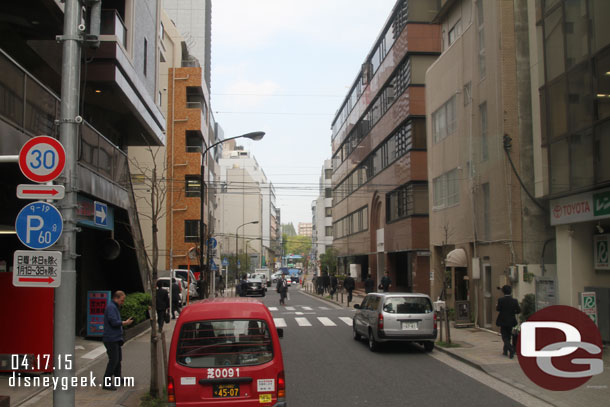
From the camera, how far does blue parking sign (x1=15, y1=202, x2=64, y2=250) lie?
6.54 meters

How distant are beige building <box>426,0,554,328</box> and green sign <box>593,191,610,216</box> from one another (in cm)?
353

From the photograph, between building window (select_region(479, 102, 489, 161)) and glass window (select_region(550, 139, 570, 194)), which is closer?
glass window (select_region(550, 139, 570, 194))

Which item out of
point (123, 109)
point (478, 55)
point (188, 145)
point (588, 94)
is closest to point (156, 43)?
point (123, 109)

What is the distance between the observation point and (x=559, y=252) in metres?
16.8

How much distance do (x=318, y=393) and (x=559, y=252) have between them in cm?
957

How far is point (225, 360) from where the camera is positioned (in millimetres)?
7680

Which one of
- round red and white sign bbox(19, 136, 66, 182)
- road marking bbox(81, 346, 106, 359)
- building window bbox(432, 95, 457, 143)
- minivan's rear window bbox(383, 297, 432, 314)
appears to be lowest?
road marking bbox(81, 346, 106, 359)

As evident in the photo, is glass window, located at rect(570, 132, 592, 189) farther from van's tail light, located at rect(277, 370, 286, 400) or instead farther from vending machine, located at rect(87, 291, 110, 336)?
vending machine, located at rect(87, 291, 110, 336)

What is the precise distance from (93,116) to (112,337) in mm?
10937

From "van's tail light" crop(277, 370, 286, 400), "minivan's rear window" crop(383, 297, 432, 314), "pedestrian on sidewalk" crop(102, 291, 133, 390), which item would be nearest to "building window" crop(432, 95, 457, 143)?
"minivan's rear window" crop(383, 297, 432, 314)

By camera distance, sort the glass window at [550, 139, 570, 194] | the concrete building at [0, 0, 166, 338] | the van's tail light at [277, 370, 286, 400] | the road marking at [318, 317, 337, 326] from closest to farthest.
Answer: the van's tail light at [277, 370, 286, 400] → the concrete building at [0, 0, 166, 338] → the glass window at [550, 139, 570, 194] → the road marking at [318, 317, 337, 326]

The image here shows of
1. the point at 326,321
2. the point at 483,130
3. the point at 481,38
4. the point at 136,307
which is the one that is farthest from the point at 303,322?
the point at 481,38

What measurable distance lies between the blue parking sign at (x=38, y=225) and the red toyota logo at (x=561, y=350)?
8239 mm

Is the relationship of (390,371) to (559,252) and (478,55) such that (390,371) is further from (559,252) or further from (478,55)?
(478,55)
